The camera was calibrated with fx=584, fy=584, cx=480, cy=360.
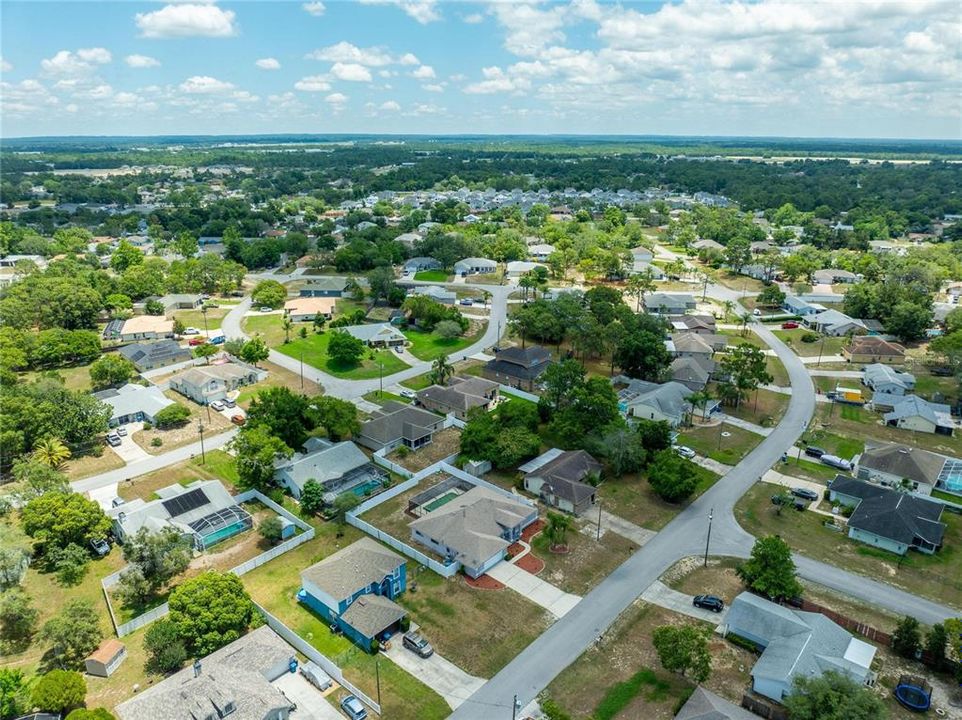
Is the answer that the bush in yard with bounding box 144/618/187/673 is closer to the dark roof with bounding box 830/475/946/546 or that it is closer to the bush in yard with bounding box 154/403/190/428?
the bush in yard with bounding box 154/403/190/428

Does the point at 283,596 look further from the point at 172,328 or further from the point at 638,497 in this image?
the point at 172,328

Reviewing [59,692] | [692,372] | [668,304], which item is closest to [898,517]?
[692,372]

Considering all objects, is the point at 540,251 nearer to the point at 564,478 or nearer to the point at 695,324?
the point at 695,324

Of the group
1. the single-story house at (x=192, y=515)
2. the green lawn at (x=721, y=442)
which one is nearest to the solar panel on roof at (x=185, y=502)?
the single-story house at (x=192, y=515)

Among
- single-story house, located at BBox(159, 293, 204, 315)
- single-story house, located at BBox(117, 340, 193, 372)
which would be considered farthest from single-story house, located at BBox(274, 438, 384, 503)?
single-story house, located at BBox(159, 293, 204, 315)

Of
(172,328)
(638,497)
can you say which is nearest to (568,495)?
(638,497)
